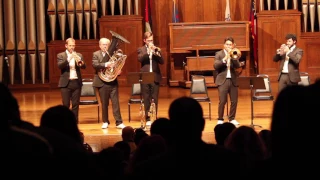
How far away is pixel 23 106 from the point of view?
13.1 metres

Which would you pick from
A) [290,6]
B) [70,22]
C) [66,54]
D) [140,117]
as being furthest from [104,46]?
[290,6]

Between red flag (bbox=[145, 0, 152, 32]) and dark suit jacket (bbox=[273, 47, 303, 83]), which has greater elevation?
red flag (bbox=[145, 0, 152, 32])

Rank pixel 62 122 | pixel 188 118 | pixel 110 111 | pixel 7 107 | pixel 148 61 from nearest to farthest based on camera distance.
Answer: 1. pixel 7 107
2. pixel 188 118
3. pixel 62 122
4. pixel 148 61
5. pixel 110 111

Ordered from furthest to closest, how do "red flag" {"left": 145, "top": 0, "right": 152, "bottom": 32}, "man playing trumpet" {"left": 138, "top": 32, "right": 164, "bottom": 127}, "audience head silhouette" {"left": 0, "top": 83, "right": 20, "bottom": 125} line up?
"red flag" {"left": 145, "top": 0, "right": 152, "bottom": 32} → "man playing trumpet" {"left": 138, "top": 32, "right": 164, "bottom": 127} → "audience head silhouette" {"left": 0, "top": 83, "right": 20, "bottom": 125}

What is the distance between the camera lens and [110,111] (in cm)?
1246

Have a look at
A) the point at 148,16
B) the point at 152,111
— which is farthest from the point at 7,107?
the point at 148,16

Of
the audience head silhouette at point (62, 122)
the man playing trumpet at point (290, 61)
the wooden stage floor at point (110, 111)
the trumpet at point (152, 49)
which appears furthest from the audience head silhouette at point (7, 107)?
the man playing trumpet at point (290, 61)

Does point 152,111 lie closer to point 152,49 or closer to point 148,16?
point 152,49

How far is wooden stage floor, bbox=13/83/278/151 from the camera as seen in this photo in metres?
9.70

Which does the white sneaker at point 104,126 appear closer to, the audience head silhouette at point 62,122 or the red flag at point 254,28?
the red flag at point 254,28

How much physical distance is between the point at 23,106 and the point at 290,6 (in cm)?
765

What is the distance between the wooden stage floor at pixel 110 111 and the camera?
31.8 feet

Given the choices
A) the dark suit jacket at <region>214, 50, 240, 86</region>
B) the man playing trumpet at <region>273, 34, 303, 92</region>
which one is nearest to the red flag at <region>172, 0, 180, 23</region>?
the man playing trumpet at <region>273, 34, 303, 92</region>

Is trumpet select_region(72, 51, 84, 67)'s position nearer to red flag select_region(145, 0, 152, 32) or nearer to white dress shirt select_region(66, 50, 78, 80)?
white dress shirt select_region(66, 50, 78, 80)
